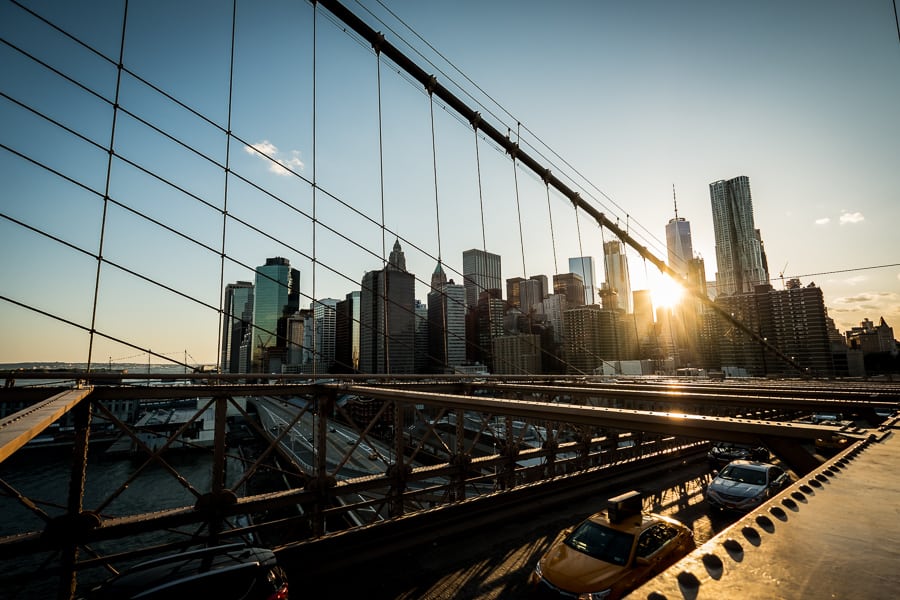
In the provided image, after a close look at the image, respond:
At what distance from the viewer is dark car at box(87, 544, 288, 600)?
17.5 feet

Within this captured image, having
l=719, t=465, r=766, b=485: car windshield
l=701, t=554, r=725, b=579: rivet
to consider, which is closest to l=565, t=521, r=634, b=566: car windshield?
l=701, t=554, r=725, b=579: rivet

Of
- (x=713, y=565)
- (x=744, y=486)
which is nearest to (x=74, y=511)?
(x=713, y=565)

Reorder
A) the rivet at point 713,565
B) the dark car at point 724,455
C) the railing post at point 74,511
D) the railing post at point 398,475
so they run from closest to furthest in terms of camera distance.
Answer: the rivet at point 713,565
the railing post at point 74,511
the railing post at point 398,475
the dark car at point 724,455

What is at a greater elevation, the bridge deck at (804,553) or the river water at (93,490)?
the bridge deck at (804,553)

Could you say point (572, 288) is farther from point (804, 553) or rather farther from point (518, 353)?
point (804, 553)

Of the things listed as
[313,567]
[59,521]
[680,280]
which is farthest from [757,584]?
[680,280]

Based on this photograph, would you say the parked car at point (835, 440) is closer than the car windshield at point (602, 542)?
Yes

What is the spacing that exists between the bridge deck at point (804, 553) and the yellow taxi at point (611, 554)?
4.97m

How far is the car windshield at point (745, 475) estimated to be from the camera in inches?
478

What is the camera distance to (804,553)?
1.45 metres

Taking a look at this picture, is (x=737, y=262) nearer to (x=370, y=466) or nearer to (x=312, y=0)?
(x=370, y=466)

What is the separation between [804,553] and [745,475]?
14.3 meters

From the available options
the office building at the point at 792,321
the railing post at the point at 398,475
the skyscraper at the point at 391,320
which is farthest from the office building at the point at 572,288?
the railing post at the point at 398,475

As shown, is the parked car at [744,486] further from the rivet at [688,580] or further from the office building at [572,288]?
the office building at [572,288]
